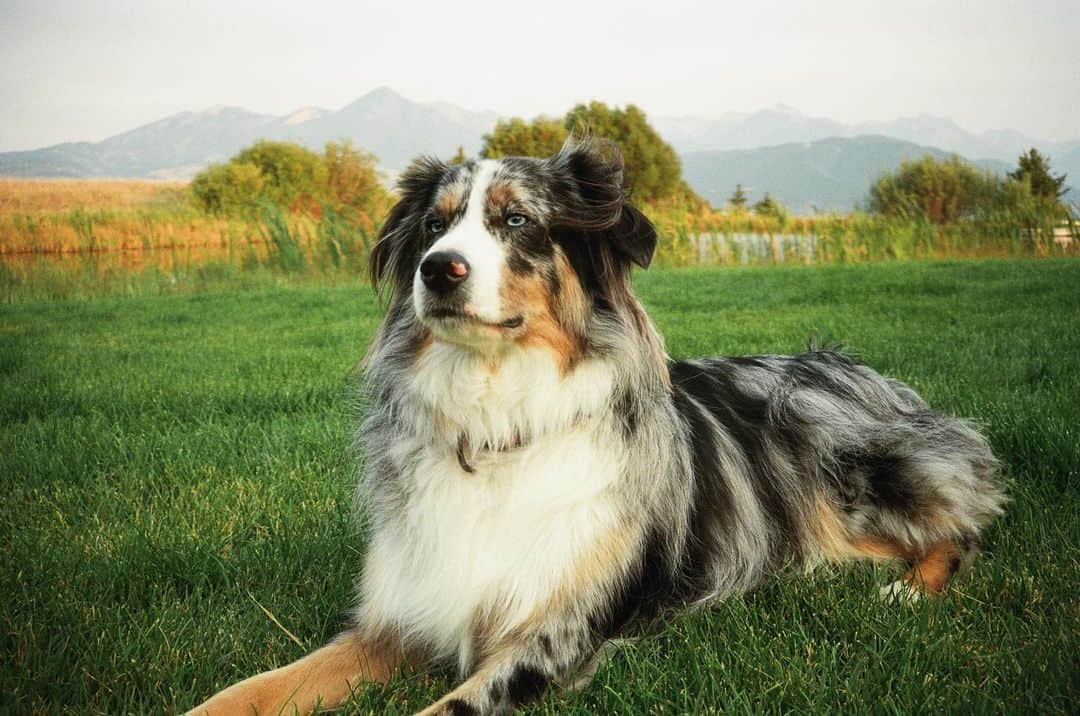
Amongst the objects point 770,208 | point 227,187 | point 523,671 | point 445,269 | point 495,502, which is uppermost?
point 227,187

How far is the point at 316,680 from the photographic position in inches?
102

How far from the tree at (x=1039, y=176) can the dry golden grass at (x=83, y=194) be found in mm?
15203

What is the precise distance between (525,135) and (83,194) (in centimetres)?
1505

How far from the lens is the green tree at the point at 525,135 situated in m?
22.9

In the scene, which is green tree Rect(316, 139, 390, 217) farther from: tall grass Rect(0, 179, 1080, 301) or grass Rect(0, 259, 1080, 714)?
grass Rect(0, 259, 1080, 714)

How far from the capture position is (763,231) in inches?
702

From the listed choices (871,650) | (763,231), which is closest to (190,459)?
(871,650)

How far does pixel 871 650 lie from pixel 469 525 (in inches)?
52.3

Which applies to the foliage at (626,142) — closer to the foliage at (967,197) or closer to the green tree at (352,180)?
the green tree at (352,180)

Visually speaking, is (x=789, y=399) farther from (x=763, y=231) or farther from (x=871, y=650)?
(x=763, y=231)

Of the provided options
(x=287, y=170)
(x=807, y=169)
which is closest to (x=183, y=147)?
(x=287, y=170)

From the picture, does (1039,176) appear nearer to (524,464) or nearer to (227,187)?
(227,187)

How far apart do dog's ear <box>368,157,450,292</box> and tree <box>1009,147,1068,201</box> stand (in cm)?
1480

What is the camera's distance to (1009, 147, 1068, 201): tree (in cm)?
1504
